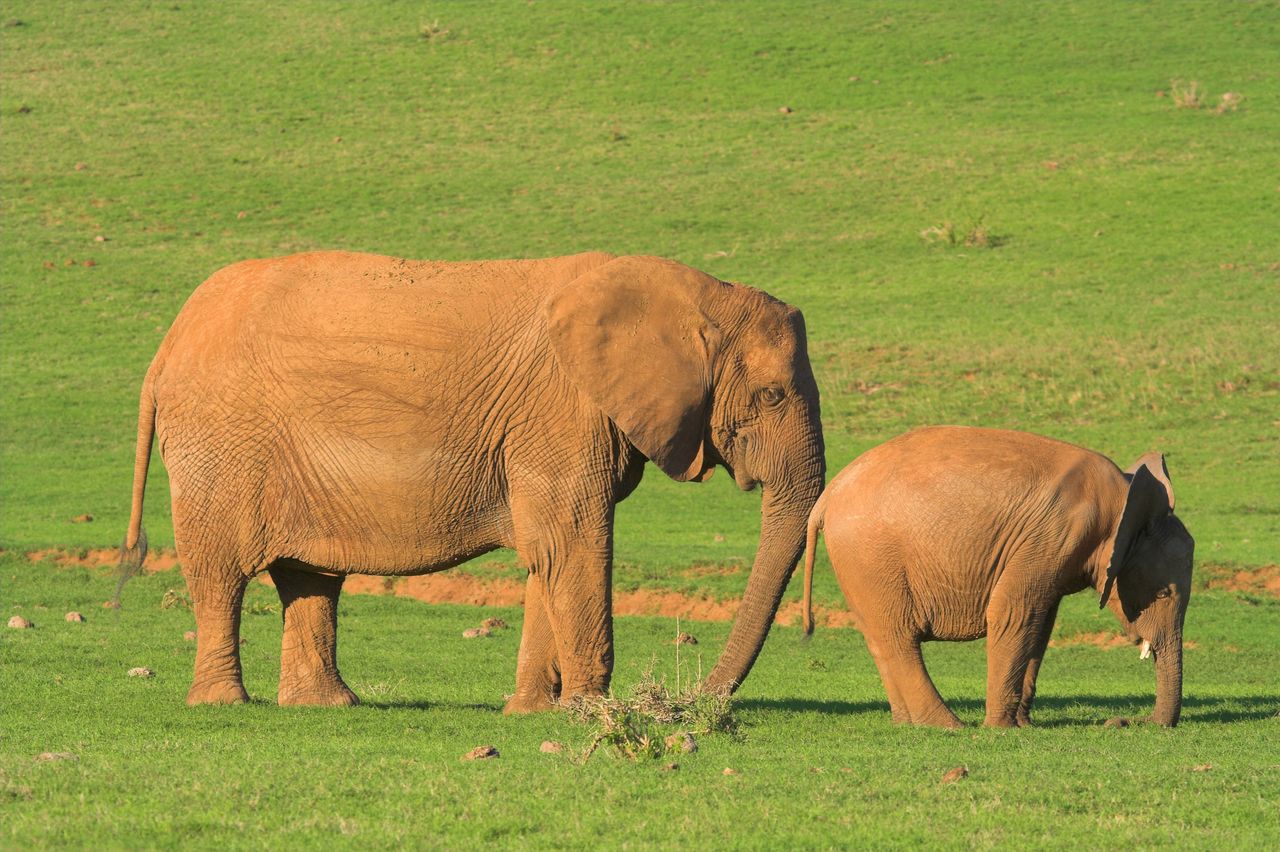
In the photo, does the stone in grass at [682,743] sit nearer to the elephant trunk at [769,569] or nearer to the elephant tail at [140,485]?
the elephant trunk at [769,569]

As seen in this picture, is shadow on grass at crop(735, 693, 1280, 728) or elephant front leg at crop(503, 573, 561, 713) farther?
shadow on grass at crop(735, 693, 1280, 728)

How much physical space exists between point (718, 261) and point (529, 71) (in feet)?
61.1

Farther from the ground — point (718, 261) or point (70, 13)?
point (70, 13)

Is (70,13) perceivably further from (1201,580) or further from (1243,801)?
(1243,801)

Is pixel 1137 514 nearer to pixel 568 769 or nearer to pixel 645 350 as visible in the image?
pixel 645 350

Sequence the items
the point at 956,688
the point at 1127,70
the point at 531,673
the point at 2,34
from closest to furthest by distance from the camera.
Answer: the point at 531,673, the point at 956,688, the point at 1127,70, the point at 2,34

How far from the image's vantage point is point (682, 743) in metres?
11.4

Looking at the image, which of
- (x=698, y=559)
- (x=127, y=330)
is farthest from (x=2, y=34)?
(x=698, y=559)

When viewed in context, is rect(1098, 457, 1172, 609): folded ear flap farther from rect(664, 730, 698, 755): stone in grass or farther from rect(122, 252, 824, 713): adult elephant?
rect(664, 730, 698, 755): stone in grass

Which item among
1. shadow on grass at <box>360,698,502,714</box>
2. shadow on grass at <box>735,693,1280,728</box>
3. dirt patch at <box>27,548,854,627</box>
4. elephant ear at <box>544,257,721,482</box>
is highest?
elephant ear at <box>544,257,721,482</box>

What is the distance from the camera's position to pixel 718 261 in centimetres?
4675

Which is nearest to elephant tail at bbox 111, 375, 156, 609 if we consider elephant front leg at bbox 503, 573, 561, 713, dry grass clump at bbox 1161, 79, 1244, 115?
elephant front leg at bbox 503, 573, 561, 713

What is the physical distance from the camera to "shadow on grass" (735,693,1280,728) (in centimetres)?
1426

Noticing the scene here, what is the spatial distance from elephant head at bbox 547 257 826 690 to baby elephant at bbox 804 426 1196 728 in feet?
1.51
